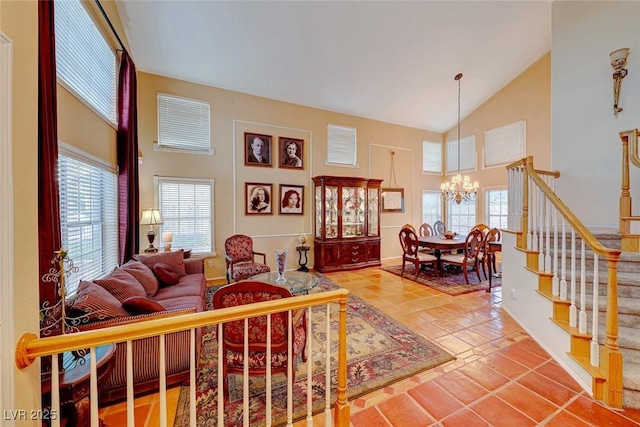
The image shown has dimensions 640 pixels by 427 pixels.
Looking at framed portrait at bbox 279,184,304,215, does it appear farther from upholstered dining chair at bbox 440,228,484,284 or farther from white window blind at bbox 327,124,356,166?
upholstered dining chair at bbox 440,228,484,284

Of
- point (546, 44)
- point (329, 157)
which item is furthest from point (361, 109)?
point (546, 44)

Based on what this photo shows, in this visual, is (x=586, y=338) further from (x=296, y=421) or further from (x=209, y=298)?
(x=209, y=298)

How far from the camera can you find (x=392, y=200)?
6.81 m

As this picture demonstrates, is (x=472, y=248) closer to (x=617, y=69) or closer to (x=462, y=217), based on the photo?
(x=462, y=217)

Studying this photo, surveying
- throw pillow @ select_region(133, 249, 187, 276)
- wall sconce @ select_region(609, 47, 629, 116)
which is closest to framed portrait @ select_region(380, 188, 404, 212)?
wall sconce @ select_region(609, 47, 629, 116)

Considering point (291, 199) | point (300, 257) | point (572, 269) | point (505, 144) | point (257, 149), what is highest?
point (505, 144)

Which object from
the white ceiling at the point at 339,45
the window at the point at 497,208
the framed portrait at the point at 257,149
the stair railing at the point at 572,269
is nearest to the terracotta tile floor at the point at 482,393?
the stair railing at the point at 572,269

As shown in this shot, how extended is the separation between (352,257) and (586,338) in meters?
4.01

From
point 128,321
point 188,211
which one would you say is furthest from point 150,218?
point 128,321

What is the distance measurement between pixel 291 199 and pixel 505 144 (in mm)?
5253

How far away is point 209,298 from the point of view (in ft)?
12.7

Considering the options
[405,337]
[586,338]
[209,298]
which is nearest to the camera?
[586,338]

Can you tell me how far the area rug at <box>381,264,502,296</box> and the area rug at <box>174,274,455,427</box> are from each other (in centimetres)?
174

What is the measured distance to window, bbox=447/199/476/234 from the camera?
675 cm
